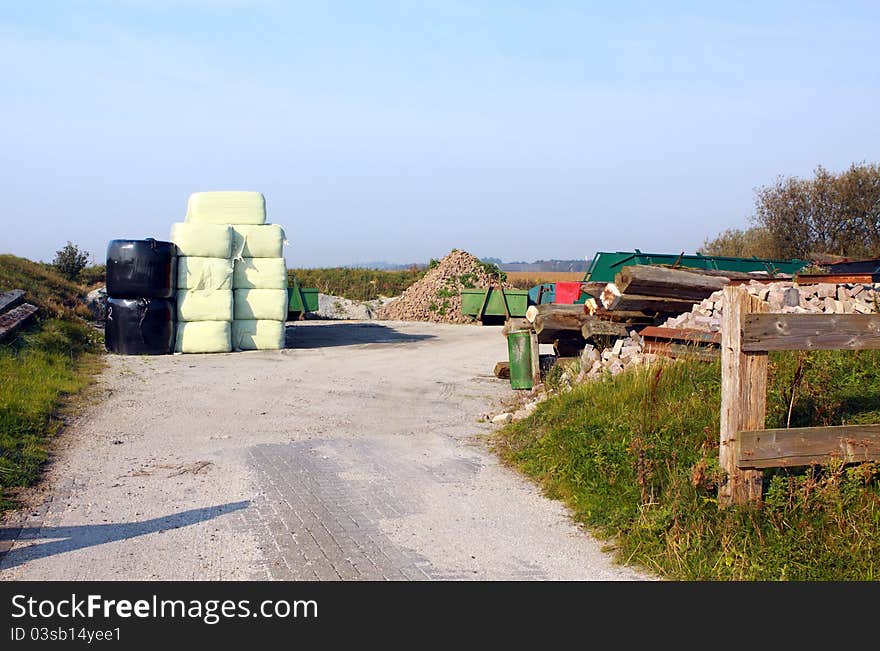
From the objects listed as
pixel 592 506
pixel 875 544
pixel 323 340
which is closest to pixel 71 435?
pixel 592 506

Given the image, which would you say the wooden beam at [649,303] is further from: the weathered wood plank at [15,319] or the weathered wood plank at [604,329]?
the weathered wood plank at [15,319]

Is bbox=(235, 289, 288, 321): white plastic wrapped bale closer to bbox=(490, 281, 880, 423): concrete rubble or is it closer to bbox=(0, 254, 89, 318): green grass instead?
bbox=(0, 254, 89, 318): green grass

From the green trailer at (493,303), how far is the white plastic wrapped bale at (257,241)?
43.2 feet

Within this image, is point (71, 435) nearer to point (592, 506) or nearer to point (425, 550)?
point (425, 550)

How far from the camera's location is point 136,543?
5.58 m

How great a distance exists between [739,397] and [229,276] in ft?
47.6

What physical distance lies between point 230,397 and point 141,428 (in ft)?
8.03

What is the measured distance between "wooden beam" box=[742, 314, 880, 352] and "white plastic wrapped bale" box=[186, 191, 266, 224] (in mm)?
15263

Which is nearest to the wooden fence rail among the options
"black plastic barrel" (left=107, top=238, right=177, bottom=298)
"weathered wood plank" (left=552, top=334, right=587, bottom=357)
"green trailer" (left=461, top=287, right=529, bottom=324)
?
"weathered wood plank" (left=552, top=334, right=587, bottom=357)

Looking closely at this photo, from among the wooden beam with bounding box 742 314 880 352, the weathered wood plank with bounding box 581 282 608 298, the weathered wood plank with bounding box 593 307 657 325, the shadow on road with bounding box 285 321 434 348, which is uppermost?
the weathered wood plank with bounding box 581 282 608 298

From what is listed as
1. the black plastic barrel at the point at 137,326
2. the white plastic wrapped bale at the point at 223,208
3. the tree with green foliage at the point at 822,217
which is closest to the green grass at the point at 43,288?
the black plastic barrel at the point at 137,326

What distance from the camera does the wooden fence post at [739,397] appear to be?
211 inches

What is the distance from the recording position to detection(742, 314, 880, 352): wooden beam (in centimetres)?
530

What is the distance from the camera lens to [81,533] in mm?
5789
